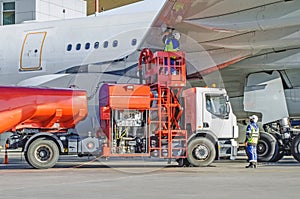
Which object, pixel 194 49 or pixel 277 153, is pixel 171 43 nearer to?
pixel 194 49

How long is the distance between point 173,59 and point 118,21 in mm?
7240

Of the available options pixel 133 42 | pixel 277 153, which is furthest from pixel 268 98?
pixel 133 42

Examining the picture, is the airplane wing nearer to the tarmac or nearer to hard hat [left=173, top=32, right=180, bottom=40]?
hard hat [left=173, top=32, right=180, bottom=40]

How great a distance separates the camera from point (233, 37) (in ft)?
72.7

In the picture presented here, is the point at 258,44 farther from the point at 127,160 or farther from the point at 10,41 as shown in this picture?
the point at 10,41

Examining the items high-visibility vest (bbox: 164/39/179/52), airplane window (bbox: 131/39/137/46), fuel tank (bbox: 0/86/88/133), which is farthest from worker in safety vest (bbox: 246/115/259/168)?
airplane window (bbox: 131/39/137/46)

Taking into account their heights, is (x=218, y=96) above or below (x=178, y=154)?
above

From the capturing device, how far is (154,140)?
65.4 ft

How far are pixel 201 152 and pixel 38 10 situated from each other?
3577 centimetres

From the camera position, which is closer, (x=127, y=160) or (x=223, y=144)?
(x=223, y=144)

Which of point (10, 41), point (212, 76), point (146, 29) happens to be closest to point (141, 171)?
point (212, 76)

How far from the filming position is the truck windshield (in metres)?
21.0

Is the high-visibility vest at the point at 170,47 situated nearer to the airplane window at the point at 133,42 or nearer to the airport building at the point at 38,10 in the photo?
the airplane window at the point at 133,42

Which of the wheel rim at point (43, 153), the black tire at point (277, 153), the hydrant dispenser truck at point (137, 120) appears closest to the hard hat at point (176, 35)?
the hydrant dispenser truck at point (137, 120)
